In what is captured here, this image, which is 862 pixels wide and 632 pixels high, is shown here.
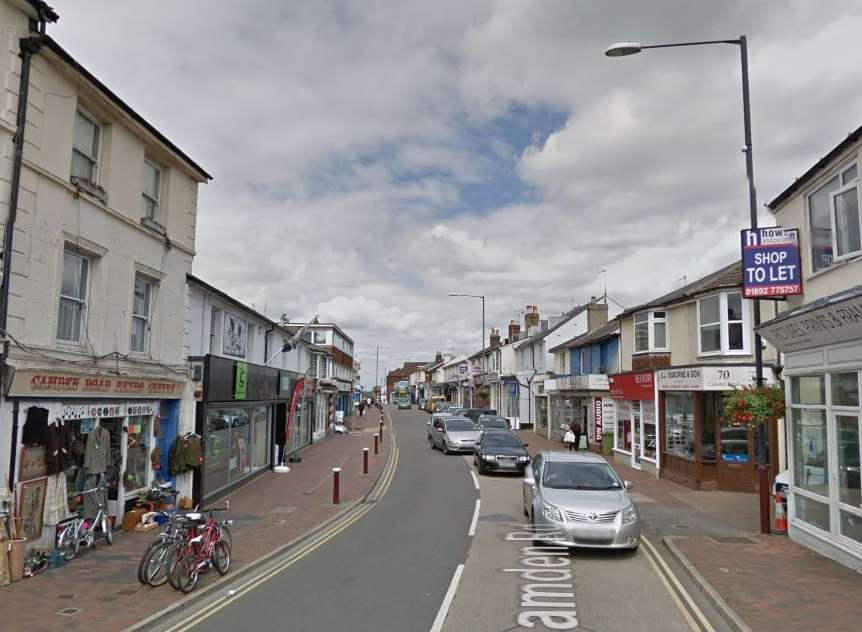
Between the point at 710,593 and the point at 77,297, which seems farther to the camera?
the point at 77,297

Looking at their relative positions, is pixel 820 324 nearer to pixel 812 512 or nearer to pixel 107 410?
pixel 812 512

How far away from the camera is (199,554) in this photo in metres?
9.08

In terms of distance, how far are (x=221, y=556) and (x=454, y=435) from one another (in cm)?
2069

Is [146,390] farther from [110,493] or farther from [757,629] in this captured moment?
[757,629]

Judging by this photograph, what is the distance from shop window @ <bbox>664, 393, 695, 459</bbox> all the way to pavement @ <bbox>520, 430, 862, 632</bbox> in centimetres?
431

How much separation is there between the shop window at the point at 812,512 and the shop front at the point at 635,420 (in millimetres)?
10497

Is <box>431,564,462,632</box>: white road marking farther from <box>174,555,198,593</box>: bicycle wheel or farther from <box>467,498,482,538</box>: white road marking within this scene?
<box>174,555,198,593</box>: bicycle wheel

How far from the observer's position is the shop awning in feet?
30.6

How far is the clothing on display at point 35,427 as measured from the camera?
31.6 feet

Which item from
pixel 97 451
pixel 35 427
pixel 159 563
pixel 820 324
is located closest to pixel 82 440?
pixel 97 451

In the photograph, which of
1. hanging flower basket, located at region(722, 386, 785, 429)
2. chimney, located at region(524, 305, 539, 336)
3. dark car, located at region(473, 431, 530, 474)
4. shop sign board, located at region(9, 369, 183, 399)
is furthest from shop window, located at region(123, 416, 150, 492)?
chimney, located at region(524, 305, 539, 336)

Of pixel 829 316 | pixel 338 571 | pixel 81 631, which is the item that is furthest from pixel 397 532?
pixel 829 316

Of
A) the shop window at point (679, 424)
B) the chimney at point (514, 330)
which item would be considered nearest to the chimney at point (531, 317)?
the chimney at point (514, 330)

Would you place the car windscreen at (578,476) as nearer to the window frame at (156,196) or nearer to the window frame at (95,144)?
the window frame at (156,196)
